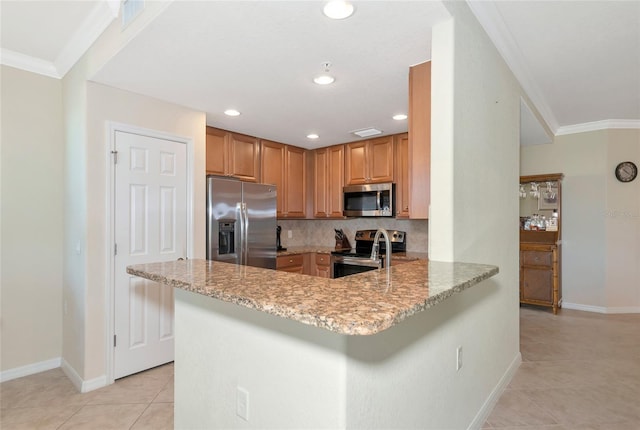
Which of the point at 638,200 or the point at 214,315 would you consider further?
the point at 638,200

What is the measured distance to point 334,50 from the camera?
2.01m

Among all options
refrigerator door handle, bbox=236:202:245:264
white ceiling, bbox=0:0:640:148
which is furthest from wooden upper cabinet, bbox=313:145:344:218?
refrigerator door handle, bbox=236:202:245:264

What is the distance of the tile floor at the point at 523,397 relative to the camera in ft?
6.84

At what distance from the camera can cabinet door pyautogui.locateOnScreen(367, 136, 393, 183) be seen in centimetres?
417

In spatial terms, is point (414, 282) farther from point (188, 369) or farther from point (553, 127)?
point (553, 127)

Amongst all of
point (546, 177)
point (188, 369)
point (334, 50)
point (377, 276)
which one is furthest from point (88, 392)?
point (546, 177)

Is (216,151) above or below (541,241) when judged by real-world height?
above

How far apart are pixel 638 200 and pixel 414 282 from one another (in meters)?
4.71

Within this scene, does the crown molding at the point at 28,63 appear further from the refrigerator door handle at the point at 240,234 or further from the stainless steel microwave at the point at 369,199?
the stainless steel microwave at the point at 369,199

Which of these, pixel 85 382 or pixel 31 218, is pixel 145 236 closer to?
pixel 31 218

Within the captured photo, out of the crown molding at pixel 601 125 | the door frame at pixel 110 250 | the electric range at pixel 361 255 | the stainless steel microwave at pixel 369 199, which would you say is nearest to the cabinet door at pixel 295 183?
the stainless steel microwave at pixel 369 199

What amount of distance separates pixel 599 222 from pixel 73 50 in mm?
5835

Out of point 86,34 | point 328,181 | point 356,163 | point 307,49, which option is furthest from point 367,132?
point 86,34

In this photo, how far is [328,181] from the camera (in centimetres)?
474
